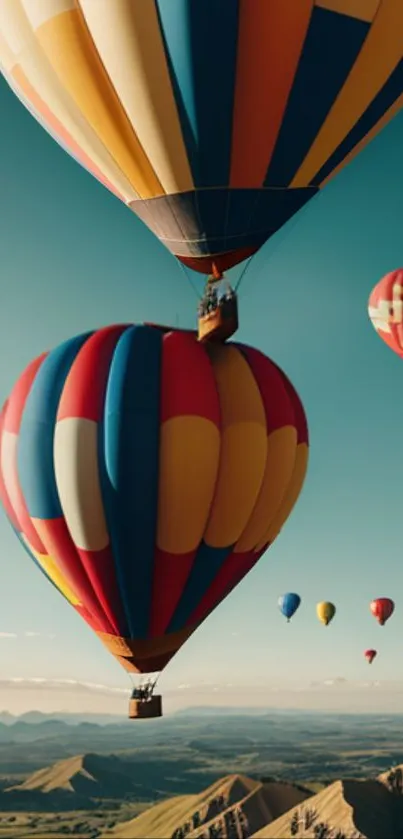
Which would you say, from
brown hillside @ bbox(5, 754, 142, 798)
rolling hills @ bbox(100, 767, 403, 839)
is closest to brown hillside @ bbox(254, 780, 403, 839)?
rolling hills @ bbox(100, 767, 403, 839)

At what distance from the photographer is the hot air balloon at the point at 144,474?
12391mm

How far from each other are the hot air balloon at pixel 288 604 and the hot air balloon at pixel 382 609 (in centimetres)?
335

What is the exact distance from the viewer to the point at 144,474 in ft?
40.3

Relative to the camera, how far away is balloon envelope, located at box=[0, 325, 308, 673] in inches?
488

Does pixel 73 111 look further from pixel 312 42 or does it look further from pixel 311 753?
pixel 311 753

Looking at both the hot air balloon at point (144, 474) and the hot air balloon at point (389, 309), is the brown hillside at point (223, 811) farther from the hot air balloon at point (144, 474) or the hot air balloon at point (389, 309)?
the hot air balloon at point (144, 474)

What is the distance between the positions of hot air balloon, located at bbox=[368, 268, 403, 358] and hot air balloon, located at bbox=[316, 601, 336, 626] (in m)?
14.0

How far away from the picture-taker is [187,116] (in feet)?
38.3

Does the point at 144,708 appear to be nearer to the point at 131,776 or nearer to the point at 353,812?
the point at 353,812

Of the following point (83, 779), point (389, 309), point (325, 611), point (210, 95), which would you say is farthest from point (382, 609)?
point (83, 779)

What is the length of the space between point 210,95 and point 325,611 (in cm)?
2609

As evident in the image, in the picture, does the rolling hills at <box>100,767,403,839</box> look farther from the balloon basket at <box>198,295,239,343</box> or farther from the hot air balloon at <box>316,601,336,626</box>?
the balloon basket at <box>198,295,239,343</box>

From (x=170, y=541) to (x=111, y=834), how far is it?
12257cm

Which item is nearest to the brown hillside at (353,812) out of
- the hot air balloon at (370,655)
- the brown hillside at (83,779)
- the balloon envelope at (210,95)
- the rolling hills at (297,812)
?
the rolling hills at (297,812)
